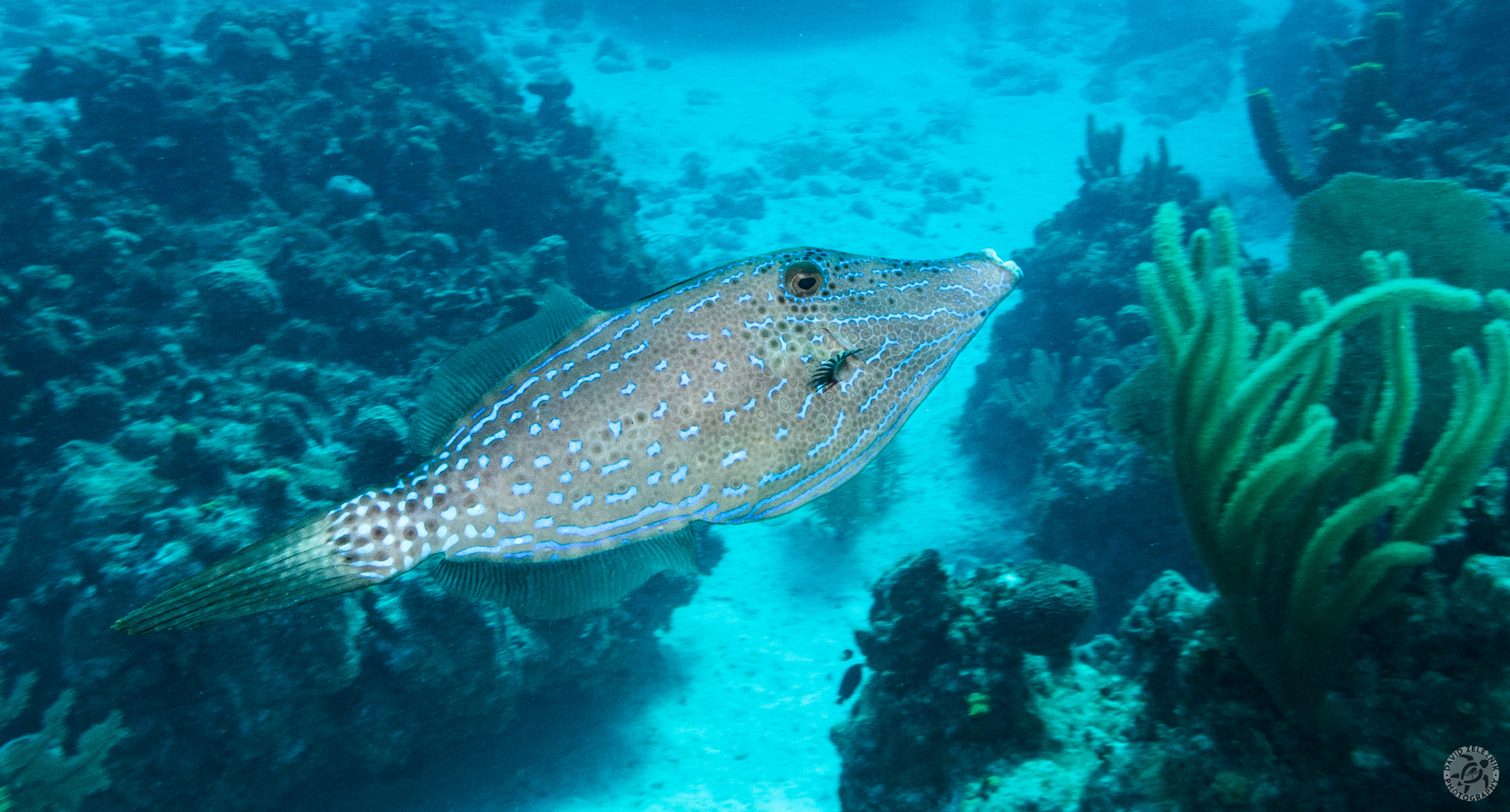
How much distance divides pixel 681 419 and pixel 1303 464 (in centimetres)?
191

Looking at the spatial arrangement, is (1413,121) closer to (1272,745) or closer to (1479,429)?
(1479,429)

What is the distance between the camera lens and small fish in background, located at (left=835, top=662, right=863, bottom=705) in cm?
619

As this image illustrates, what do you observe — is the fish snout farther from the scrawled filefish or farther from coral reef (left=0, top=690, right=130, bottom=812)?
coral reef (left=0, top=690, right=130, bottom=812)

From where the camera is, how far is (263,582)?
168 cm

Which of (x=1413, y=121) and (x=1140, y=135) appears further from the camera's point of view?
(x=1140, y=135)

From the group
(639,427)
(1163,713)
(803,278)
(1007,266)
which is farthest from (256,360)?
(1163,713)

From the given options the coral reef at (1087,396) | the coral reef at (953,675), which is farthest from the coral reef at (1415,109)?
the coral reef at (953,675)

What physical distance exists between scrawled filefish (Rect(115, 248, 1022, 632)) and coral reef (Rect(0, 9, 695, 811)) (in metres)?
1.08

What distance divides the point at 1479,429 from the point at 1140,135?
29193mm

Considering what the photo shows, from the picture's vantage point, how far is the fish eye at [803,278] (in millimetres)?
2107

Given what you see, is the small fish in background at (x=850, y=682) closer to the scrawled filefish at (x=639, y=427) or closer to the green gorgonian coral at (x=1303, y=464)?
the green gorgonian coral at (x=1303, y=464)

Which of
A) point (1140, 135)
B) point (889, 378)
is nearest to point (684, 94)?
point (1140, 135)

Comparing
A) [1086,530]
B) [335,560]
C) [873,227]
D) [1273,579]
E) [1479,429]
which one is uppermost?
[1479,429]

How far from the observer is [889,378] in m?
2.18
